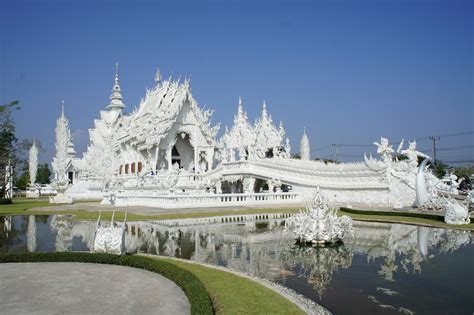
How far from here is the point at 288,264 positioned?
8.82m

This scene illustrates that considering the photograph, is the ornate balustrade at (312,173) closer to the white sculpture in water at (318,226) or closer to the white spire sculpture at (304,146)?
the white sculpture in water at (318,226)

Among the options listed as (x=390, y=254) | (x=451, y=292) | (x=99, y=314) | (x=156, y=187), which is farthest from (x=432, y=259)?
(x=156, y=187)

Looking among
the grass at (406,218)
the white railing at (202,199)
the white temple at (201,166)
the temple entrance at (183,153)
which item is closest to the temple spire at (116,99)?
the white temple at (201,166)

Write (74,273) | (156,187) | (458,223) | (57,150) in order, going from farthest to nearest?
(57,150) → (156,187) → (458,223) → (74,273)

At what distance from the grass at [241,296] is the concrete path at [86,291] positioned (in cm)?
55

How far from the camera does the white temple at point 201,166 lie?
2303 cm

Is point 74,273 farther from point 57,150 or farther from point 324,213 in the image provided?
point 57,150

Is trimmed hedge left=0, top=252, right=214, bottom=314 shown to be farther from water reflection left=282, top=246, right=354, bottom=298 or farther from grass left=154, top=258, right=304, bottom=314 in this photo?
water reflection left=282, top=246, right=354, bottom=298

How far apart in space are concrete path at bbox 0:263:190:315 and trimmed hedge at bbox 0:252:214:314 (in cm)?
13

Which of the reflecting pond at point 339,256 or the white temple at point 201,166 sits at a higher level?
the white temple at point 201,166

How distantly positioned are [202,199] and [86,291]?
16543 millimetres

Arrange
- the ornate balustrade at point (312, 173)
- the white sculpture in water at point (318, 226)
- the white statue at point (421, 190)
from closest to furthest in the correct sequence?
the white sculpture in water at point (318, 226)
the white statue at point (421, 190)
the ornate balustrade at point (312, 173)

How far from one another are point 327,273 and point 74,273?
4943mm

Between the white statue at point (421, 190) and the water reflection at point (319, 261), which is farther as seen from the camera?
the white statue at point (421, 190)
